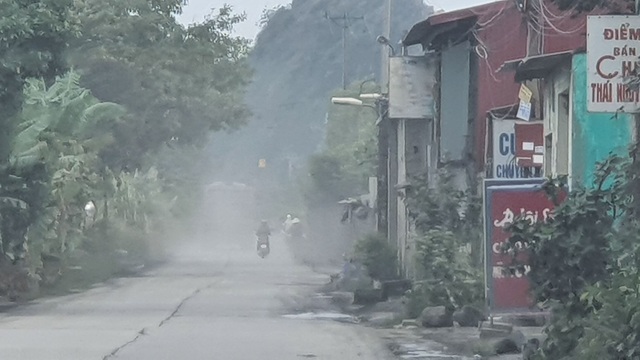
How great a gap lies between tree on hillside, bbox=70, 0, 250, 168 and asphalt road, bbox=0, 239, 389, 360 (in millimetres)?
8717

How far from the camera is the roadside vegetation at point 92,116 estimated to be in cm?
2873

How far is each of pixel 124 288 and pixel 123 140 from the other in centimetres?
1098

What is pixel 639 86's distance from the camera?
13.2m

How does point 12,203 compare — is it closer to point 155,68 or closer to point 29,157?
point 29,157

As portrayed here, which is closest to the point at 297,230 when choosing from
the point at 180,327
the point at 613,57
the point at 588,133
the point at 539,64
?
the point at 180,327

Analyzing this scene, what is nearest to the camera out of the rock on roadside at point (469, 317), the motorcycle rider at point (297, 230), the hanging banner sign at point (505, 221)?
the hanging banner sign at point (505, 221)

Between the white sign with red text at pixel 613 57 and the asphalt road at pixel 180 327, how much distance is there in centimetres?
624

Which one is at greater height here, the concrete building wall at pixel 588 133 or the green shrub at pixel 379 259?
the concrete building wall at pixel 588 133

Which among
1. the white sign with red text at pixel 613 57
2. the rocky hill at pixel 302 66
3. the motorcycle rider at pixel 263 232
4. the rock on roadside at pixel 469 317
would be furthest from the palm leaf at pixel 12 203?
the rocky hill at pixel 302 66

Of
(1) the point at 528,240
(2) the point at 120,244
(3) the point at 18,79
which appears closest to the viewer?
(1) the point at 528,240

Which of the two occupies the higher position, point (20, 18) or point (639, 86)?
point (20, 18)

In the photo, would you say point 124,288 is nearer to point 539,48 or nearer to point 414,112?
point 414,112

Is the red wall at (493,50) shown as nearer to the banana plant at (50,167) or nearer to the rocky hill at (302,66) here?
the banana plant at (50,167)

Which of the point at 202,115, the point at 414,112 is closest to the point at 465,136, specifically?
the point at 414,112
